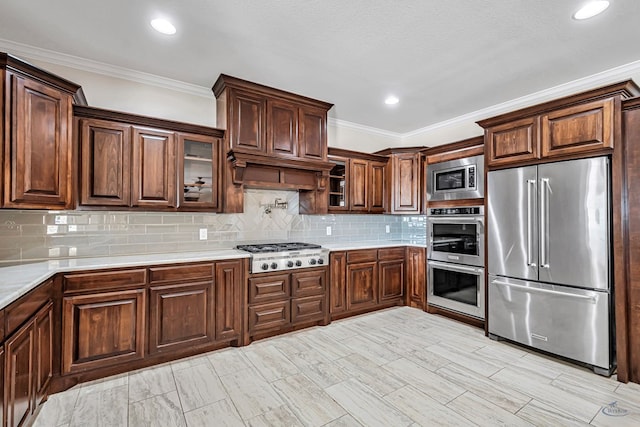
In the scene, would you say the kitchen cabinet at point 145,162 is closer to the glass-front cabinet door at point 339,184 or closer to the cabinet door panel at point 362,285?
the glass-front cabinet door at point 339,184

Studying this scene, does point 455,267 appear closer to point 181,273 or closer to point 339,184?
point 339,184

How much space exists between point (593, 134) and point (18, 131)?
4.46 meters

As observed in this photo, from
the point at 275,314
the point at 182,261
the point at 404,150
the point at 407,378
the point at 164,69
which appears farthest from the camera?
the point at 404,150

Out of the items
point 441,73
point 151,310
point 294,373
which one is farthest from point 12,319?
point 441,73

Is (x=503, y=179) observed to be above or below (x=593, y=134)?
below

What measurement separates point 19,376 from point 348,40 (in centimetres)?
317

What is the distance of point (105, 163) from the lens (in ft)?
8.91

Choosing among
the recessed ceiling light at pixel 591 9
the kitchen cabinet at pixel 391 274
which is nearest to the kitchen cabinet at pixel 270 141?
the kitchen cabinet at pixel 391 274

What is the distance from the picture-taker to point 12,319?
1585mm

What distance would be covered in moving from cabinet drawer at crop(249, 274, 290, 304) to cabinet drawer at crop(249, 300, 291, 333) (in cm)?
7

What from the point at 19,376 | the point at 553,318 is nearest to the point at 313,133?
the point at 553,318

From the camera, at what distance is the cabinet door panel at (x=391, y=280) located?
4238 mm

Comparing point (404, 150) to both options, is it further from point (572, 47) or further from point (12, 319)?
point (12, 319)

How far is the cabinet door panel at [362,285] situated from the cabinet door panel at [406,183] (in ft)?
3.39
